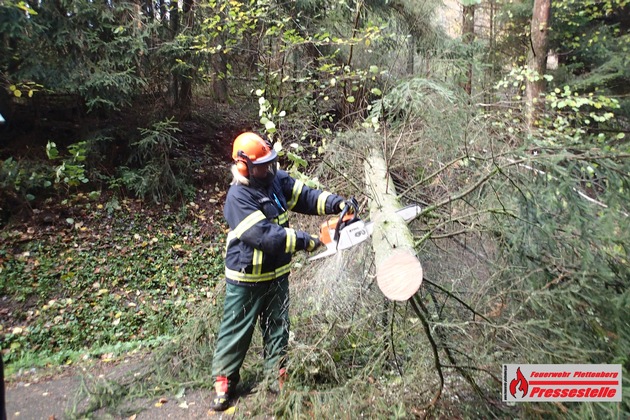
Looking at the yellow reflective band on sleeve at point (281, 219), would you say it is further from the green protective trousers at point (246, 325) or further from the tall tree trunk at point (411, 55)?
the tall tree trunk at point (411, 55)

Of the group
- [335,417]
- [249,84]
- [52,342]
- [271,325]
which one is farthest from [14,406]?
[249,84]

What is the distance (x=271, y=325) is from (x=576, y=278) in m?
2.25

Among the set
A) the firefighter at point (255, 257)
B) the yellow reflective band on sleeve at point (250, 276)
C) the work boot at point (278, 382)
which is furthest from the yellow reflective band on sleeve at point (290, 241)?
the work boot at point (278, 382)

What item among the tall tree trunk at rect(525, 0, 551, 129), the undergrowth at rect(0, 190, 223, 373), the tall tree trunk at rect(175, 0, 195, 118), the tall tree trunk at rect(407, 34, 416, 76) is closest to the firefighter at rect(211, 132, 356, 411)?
the undergrowth at rect(0, 190, 223, 373)

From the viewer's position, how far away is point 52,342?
511 cm

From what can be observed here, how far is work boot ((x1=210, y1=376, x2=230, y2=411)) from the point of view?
3250 millimetres

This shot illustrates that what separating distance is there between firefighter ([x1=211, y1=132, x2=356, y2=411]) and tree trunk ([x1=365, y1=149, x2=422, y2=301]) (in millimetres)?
354

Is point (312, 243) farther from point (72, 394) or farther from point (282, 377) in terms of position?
point (72, 394)

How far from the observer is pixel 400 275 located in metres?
2.11

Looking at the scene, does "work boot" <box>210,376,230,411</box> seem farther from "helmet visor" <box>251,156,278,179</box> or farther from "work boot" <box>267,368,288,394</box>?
"helmet visor" <box>251,156,278,179</box>

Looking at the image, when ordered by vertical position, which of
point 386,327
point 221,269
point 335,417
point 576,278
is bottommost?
point 221,269

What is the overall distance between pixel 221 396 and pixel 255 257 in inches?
46.1

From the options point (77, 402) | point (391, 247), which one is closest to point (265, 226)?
point (391, 247)

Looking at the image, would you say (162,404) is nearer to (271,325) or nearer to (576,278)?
(271,325)
